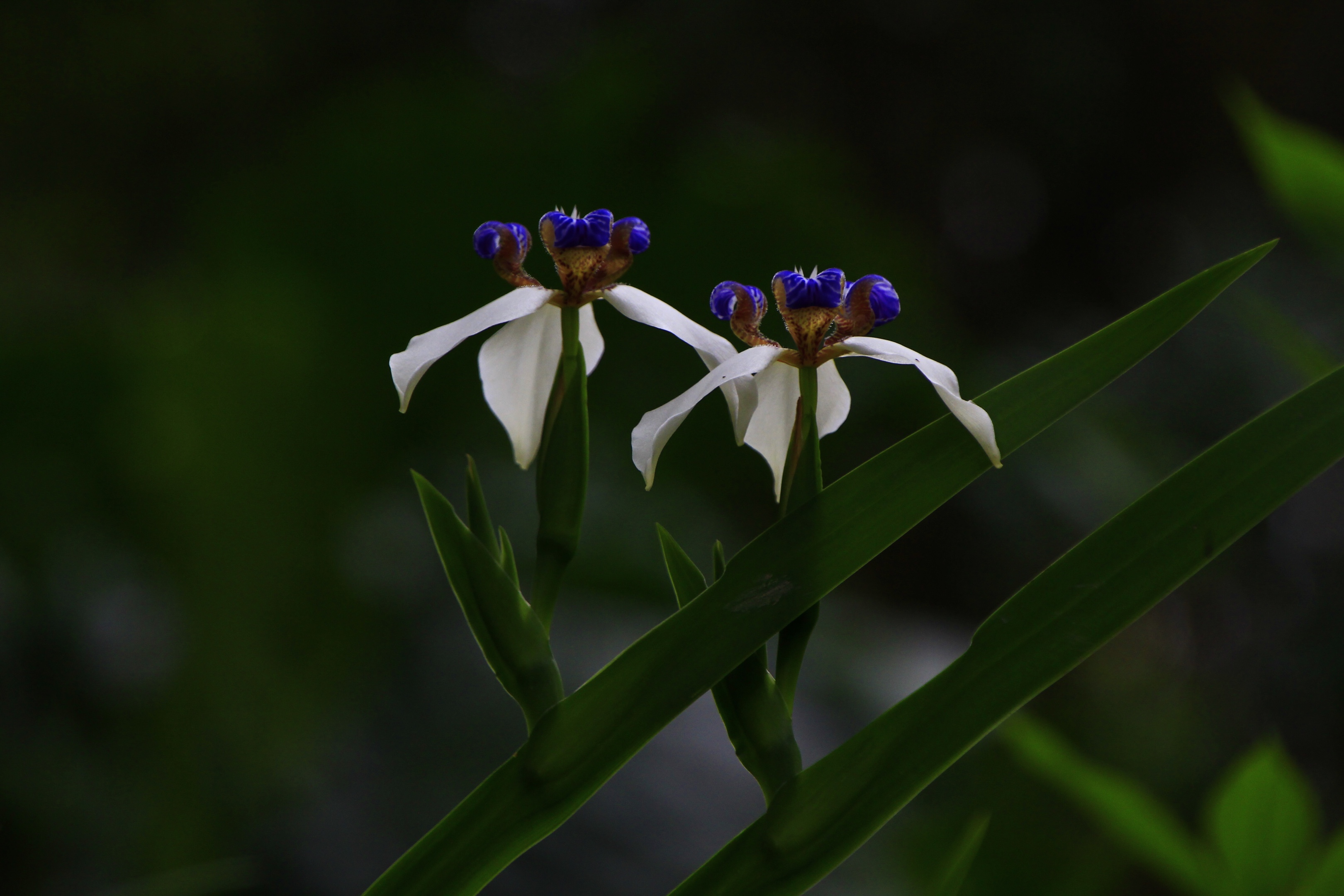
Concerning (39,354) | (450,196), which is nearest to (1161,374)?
(450,196)

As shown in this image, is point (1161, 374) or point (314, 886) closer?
point (314, 886)

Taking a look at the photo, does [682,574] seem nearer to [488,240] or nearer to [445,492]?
[488,240]

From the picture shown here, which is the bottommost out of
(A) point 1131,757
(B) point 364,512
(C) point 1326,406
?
(A) point 1131,757

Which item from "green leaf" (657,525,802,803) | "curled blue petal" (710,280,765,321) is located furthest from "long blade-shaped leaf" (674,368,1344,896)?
"curled blue petal" (710,280,765,321)

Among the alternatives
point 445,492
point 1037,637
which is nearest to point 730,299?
point 1037,637

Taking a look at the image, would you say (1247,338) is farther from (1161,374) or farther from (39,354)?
(39,354)

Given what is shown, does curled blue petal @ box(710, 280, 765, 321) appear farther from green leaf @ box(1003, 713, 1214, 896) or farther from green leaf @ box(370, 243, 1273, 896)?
green leaf @ box(1003, 713, 1214, 896)
